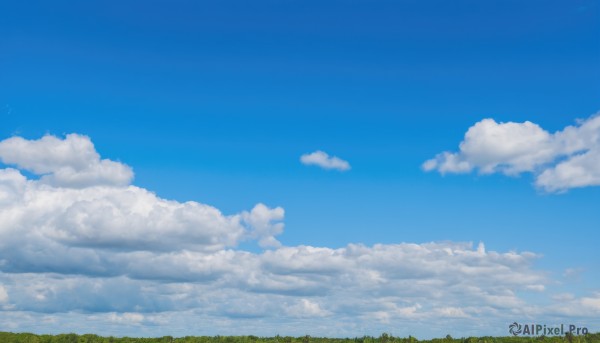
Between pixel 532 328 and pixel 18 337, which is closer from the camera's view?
pixel 18 337

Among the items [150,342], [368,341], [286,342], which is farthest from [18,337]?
[368,341]

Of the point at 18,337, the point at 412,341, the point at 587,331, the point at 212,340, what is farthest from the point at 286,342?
the point at 587,331

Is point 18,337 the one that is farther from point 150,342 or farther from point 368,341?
point 368,341

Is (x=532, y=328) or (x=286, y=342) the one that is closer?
(x=286, y=342)

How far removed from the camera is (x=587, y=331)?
187 feet

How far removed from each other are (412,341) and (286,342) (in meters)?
12.1

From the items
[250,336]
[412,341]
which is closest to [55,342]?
[250,336]

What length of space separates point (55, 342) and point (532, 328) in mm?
45830

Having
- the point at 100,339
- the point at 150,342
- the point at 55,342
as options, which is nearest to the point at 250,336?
the point at 150,342

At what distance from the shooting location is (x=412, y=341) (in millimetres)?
56062

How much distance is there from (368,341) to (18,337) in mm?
32517

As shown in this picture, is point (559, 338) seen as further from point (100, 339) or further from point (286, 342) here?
point (100, 339)

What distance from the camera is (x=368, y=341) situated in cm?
5544

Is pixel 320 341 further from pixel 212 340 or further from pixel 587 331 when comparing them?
pixel 587 331
